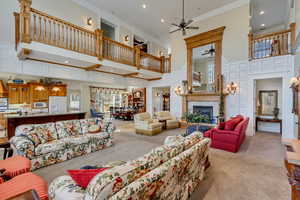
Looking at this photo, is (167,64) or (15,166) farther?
(167,64)

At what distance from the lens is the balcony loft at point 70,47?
3732mm

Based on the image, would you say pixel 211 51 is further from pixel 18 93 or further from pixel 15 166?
pixel 18 93

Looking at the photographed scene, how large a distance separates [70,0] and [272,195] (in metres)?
8.68

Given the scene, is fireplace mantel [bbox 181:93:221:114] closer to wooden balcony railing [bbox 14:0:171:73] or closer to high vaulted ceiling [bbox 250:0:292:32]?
wooden balcony railing [bbox 14:0:171:73]

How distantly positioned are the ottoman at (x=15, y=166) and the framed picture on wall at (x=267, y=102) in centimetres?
836

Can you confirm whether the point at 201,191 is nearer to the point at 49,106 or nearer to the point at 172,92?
the point at 172,92

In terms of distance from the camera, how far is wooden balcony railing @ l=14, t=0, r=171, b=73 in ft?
11.9

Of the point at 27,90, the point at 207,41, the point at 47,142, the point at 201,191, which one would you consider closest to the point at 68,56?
the point at 47,142

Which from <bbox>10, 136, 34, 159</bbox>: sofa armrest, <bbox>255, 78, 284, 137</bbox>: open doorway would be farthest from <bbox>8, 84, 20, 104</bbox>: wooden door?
<bbox>255, 78, 284, 137</bbox>: open doorway

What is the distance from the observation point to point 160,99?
10328mm

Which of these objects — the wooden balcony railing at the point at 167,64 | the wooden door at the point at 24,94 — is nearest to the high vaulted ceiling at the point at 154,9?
the wooden balcony railing at the point at 167,64

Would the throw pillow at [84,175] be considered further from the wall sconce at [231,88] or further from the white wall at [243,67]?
the white wall at [243,67]

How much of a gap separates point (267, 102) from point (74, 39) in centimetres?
851

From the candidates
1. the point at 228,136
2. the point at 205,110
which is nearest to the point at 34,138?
the point at 228,136
